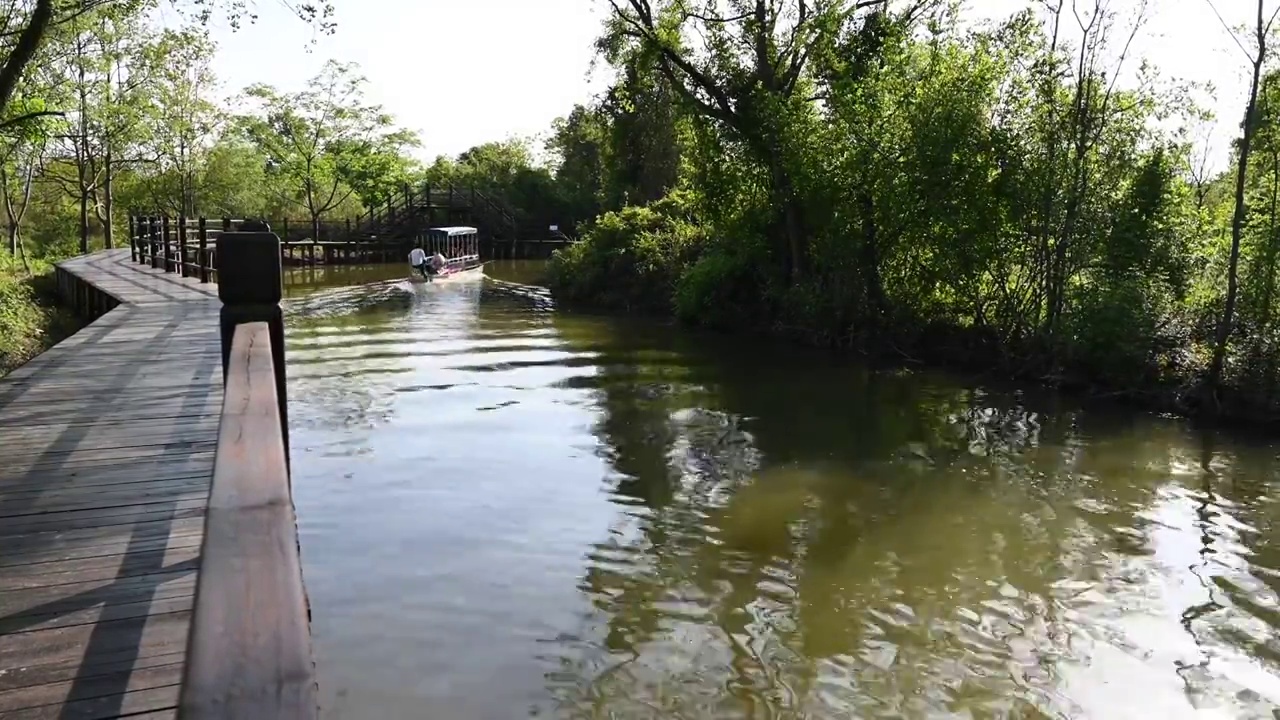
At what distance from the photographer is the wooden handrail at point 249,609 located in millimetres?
1135

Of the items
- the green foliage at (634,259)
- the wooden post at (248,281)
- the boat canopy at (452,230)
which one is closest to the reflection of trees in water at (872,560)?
the wooden post at (248,281)

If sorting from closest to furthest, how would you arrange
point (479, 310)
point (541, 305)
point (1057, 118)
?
point (1057, 118)
point (479, 310)
point (541, 305)

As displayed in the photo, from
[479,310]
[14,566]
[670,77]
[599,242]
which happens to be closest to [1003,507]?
[14,566]

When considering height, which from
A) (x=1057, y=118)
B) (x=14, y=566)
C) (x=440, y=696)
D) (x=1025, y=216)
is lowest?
(x=440, y=696)

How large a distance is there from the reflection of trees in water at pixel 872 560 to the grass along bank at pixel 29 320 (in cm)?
1115

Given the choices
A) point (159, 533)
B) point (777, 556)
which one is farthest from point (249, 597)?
point (777, 556)

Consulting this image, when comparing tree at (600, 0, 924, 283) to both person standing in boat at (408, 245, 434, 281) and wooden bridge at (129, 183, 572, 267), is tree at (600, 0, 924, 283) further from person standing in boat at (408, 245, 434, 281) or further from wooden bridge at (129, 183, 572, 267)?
wooden bridge at (129, 183, 572, 267)

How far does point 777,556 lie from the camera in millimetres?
7559

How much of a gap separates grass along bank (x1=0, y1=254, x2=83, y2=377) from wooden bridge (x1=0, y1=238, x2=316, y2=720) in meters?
8.72

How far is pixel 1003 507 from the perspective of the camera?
8.90 meters

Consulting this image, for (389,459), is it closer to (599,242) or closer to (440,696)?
(440,696)

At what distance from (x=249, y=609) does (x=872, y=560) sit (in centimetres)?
674

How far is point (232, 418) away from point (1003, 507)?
25.6 feet

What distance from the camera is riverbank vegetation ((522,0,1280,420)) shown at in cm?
1326
